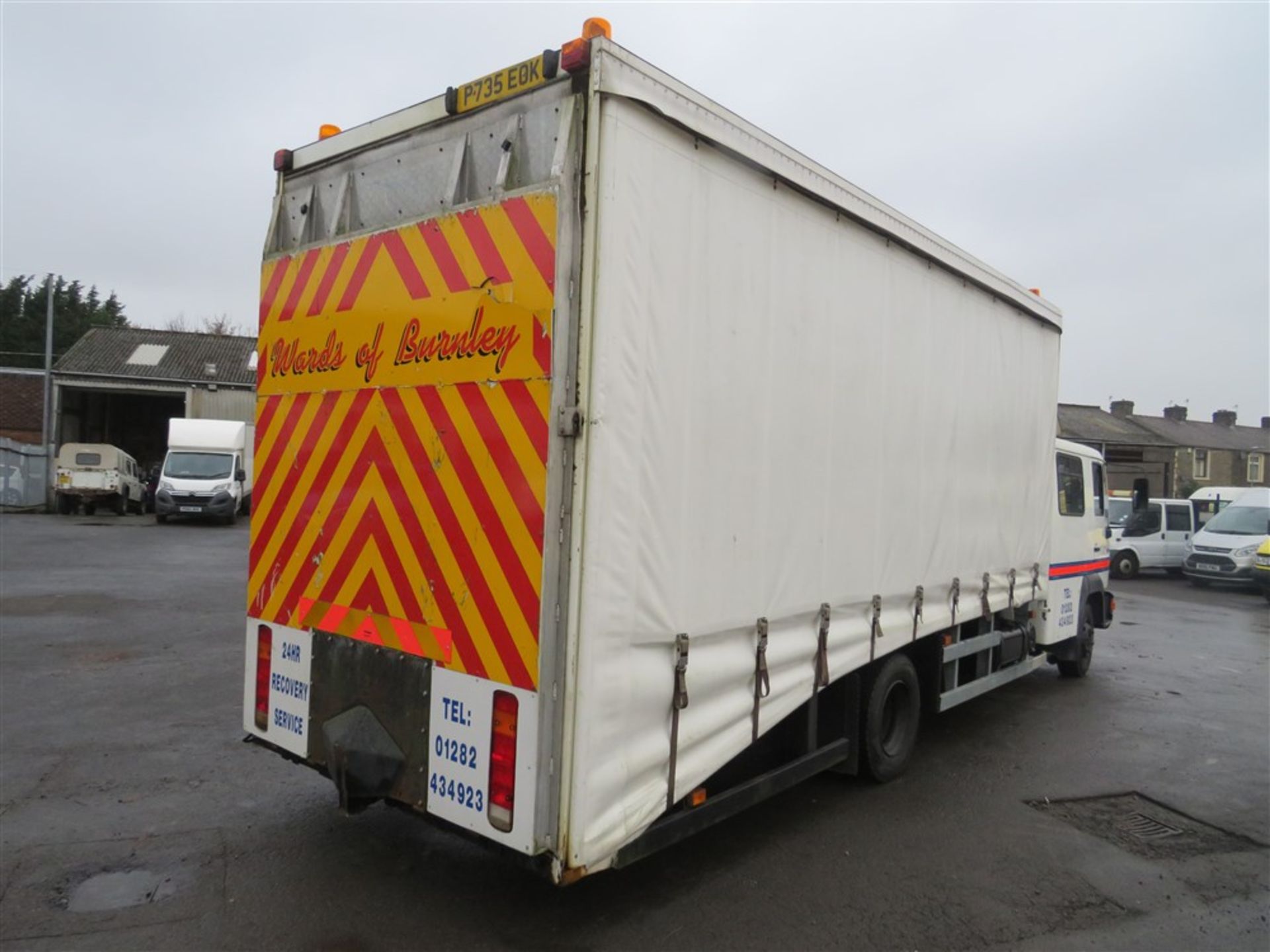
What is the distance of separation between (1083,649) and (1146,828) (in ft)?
14.0

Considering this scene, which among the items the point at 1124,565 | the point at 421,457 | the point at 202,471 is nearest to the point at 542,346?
the point at 421,457

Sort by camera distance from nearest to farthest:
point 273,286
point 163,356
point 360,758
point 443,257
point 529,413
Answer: point 529,413 → point 443,257 → point 360,758 → point 273,286 → point 163,356

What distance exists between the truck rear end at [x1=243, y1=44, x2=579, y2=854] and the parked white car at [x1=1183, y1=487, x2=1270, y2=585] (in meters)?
21.1

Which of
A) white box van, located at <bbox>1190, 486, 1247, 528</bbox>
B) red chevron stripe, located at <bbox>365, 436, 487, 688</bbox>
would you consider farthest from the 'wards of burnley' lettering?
white box van, located at <bbox>1190, 486, 1247, 528</bbox>

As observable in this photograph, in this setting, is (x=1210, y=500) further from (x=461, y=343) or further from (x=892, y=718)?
(x=461, y=343)

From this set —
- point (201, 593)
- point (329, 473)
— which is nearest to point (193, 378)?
point (201, 593)

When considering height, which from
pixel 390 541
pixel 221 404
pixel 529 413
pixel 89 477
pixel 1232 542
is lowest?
pixel 1232 542

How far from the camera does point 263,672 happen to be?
453 cm

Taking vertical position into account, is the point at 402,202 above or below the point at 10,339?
below

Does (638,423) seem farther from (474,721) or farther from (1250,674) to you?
(1250,674)

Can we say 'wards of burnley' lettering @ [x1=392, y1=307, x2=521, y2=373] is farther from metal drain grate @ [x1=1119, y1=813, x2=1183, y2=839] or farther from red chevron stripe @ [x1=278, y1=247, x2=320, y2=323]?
metal drain grate @ [x1=1119, y1=813, x2=1183, y2=839]

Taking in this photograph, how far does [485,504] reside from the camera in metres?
3.52

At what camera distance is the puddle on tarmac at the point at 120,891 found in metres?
3.98

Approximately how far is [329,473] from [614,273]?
178 cm
